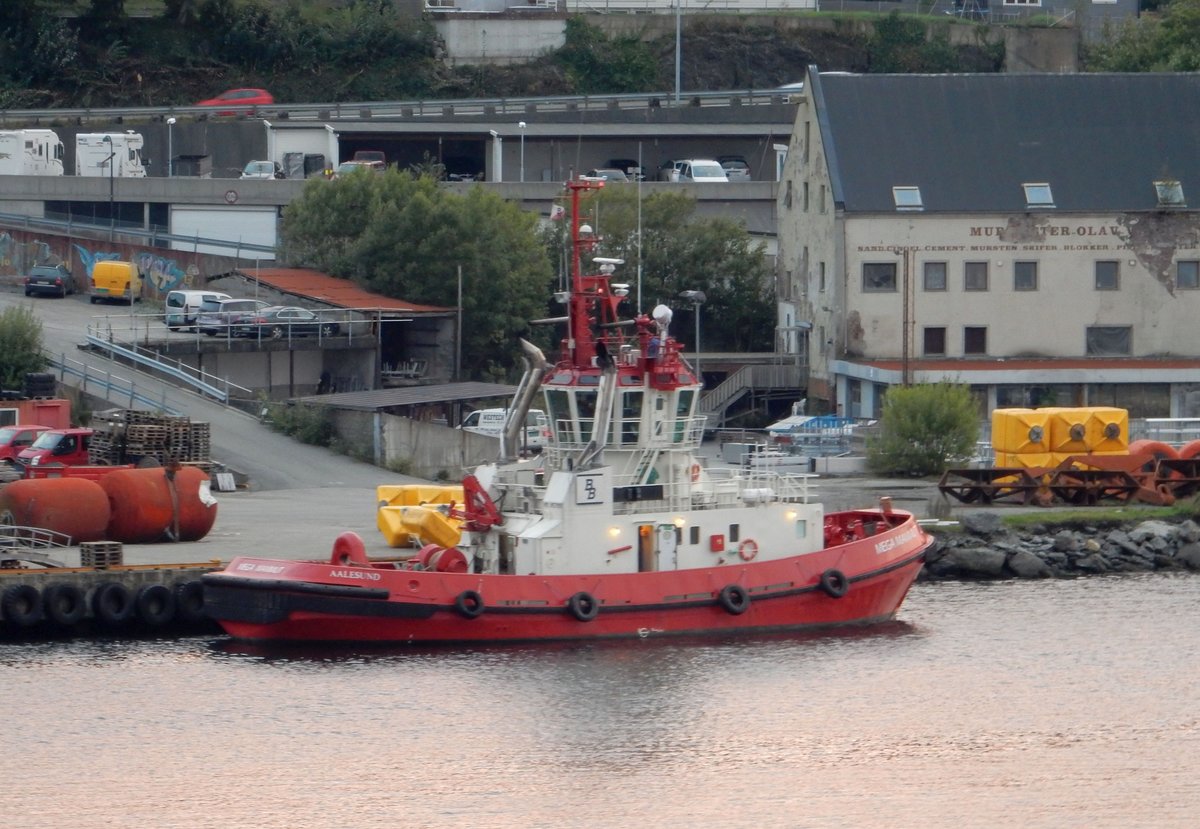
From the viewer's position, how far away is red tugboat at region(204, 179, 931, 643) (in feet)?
94.4

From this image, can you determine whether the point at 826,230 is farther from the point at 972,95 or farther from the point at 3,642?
the point at 3,642

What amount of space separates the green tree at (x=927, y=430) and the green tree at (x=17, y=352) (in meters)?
18.8

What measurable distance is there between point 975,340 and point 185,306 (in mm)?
20202

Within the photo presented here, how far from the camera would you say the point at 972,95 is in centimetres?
5516

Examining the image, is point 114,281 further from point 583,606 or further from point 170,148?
point 583,606

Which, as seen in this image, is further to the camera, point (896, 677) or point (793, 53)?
point (793, 53)

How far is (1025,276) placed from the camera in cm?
5325

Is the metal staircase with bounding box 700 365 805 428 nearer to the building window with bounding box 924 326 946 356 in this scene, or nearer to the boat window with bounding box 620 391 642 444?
the building window with bounding box 924 326 946 356

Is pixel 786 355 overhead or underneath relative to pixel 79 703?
overhead

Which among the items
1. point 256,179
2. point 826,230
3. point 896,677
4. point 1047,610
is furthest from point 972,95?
point 896,677

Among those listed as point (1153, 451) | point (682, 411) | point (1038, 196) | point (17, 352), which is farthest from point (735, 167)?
point (682, 411)

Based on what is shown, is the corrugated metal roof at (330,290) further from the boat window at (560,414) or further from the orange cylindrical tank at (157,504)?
the boat window at (560,414)

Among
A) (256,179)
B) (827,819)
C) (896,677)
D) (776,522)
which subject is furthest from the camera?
(256,179)

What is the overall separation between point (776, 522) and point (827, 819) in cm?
914
